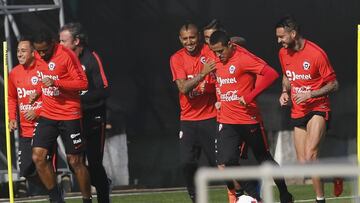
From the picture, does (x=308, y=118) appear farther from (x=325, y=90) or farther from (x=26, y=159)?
(x=26, y=159)

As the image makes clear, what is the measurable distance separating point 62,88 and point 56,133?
0.56 meters

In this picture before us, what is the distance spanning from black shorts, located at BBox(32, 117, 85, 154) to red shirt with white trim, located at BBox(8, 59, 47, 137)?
47 cm

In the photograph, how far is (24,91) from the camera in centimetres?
1284

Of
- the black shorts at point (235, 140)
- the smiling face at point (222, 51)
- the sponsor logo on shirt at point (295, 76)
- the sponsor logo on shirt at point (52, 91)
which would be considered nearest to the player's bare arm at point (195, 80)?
the smiling face at point (222, 51)

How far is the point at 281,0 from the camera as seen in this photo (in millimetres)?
18641

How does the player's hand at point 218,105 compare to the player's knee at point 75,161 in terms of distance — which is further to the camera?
the player's knee at point 75,161

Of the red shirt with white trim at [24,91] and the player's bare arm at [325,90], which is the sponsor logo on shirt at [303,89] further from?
the red shirt with white trim at [24,91]

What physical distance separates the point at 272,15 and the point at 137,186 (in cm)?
351

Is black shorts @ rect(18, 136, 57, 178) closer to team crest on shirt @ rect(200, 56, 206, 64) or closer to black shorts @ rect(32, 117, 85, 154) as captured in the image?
black shorts @ rect(32, 117, 85, 154)

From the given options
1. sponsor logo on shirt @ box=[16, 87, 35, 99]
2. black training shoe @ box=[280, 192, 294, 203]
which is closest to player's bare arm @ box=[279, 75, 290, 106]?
black training shoe @ box=[280, 192, 294, 203]

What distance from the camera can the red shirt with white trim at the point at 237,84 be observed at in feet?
39.0

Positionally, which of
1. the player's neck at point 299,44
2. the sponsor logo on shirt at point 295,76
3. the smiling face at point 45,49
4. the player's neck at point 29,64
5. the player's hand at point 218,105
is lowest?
the player's hand at point 218,105

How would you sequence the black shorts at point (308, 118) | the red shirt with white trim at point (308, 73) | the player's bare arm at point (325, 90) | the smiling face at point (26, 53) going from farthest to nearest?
the smiling face at point (26, 53), the black shorts at point (308, 118), the red shirt with white trim at point (308, 73), the player's bare arm at point (325, 90)

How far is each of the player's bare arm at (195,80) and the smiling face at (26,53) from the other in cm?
169
